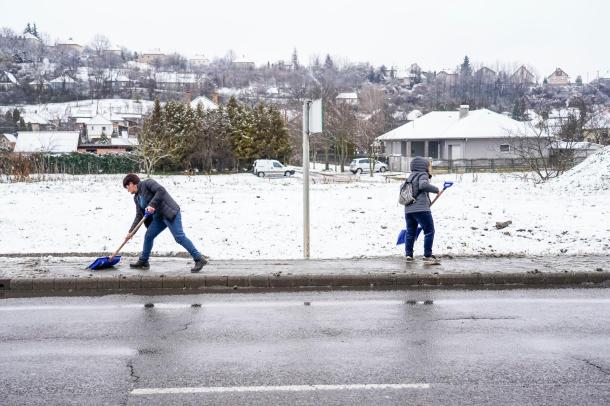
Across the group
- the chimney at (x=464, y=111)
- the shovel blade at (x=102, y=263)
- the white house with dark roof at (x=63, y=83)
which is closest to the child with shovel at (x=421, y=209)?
the shovel blade at (x=102, y=263)

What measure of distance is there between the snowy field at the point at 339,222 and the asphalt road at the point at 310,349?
4.11 m

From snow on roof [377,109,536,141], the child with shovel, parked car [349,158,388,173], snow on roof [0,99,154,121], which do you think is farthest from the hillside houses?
the child with shovel

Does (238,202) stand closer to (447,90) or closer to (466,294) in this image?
(466,294)

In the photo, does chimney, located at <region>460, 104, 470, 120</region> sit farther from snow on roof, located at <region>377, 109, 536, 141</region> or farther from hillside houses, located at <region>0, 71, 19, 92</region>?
hillside houses, located at <region>0, 71, 19, 92</region>

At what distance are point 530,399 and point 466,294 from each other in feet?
13.1

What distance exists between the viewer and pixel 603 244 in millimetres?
12219

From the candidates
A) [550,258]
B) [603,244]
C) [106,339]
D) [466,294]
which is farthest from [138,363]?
[603,244]

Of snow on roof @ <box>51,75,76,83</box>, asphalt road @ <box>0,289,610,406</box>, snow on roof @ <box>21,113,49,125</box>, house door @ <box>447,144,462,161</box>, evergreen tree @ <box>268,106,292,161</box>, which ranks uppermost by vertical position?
snow on roof @ <box>51,75,76,83</box>

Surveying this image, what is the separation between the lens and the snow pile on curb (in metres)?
18.6

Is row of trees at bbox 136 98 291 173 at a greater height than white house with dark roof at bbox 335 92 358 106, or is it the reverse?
white house with dark roof at bbox 335 92 358 106

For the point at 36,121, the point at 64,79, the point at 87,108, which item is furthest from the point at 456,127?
the point at 64,79

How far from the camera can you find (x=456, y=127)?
59.0 metres

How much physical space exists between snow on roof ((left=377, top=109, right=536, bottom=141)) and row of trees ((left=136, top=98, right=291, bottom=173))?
1102 centimetres

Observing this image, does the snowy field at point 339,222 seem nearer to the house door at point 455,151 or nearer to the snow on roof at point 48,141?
the house door at point 455,151
